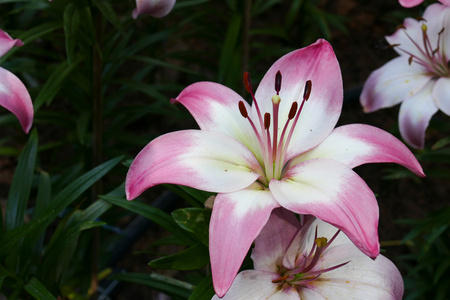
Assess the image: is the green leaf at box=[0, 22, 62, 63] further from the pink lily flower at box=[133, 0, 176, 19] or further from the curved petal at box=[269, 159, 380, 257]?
the curved petal at box=[269, 159, 380, 257]

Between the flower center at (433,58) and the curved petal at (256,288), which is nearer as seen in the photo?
the curved petal at (256,288)

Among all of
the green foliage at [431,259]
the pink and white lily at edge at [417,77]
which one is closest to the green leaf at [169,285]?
the pink and white lily at edge at [417,77]

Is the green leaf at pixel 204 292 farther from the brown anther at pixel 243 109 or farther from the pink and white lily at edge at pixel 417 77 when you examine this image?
the pink and white lily at edge at pixel 417 77

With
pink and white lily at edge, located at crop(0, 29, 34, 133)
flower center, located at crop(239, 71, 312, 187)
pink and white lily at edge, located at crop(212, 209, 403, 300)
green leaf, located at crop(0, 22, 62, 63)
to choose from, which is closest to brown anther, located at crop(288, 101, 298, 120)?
flower center, located at crop(239, 71, 312, 187)

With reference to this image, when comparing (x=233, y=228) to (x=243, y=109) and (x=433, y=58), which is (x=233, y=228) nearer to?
(x=243, y=109)

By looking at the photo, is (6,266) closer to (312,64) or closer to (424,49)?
(312,64)

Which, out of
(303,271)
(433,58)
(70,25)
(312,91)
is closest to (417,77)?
(433,58)

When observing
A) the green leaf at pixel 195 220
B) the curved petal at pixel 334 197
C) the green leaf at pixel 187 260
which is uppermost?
the curved petal at pixel 334 197
